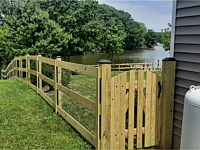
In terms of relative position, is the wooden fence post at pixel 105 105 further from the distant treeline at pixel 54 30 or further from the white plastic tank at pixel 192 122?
the distant treeline at pixel 54 30

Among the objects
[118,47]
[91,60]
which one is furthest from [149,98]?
[91,60]

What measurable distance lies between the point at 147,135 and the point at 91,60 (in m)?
33.1

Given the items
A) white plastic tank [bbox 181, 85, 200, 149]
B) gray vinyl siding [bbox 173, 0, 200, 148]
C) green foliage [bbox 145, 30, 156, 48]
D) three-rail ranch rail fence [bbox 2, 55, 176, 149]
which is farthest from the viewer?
green foliage [bbox 145, 30, 156, 48]

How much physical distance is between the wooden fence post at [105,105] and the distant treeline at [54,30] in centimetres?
1771

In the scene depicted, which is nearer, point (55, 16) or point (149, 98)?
point (149, 98)

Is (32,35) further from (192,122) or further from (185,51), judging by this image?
(192,122)

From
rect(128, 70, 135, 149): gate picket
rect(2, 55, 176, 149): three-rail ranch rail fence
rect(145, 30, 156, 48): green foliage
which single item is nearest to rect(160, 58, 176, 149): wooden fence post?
rect(2, 55, 176, 149): three-rail ranch rail fence

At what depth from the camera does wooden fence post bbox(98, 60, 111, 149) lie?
329cm

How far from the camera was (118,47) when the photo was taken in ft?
112

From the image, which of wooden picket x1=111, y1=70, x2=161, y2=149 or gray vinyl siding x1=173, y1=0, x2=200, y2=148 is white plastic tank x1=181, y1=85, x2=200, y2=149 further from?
wooden picket x1=111, y1=70, x2=161, y2=149

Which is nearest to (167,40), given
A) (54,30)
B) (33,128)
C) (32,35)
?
(54,30)

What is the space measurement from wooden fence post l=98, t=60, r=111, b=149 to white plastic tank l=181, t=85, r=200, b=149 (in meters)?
1.02

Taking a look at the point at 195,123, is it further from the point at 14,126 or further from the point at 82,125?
the point at 14,126

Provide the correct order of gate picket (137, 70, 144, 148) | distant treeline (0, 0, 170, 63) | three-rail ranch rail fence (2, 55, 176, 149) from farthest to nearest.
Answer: distant treeline (0, 0, 170, 63) → gate picket (137, 70, 144, 148) → three-rail ranch rail fence (2, 55, 176, 149)
